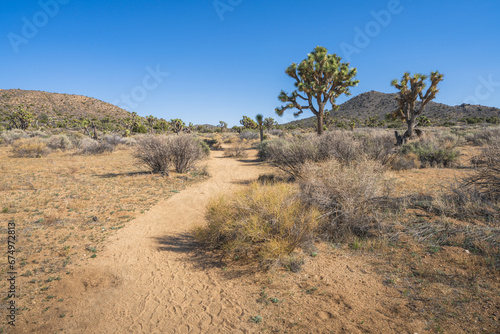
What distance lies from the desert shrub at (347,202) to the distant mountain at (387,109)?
1793 inches

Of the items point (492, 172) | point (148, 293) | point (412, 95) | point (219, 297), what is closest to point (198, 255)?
point (148, 293)

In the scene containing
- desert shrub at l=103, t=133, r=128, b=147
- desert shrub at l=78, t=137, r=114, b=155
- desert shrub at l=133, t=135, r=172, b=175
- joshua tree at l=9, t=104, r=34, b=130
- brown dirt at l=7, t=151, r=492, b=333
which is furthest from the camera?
joshua tree at l=9, t=104, r=34, b=130

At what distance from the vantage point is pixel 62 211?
7.36 meters

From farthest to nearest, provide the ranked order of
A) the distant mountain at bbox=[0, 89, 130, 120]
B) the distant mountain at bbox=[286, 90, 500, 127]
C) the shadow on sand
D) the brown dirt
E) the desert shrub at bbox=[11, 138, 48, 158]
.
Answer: the distant mountain at bbox=[0, 89, 130, 120]
the distant mountain at bbox=[286, 90, 500, 127]
the desert shrub at bbox=[11, 138, 48, 158]
the shadow on sand
the brown dirt

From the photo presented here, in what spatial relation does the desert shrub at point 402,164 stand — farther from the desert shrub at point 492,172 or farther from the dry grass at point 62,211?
the dry grass at point 62,211

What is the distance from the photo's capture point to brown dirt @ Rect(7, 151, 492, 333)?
311cm

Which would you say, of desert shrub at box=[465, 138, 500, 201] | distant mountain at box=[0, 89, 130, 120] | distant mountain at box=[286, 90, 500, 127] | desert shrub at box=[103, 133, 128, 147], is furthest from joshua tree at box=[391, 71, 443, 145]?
distant mountain at box=[0, 89, 130, 120]

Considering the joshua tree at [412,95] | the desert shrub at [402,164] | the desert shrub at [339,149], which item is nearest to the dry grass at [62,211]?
the desert shrub at [339,149]

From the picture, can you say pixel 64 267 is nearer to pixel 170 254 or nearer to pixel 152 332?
pixel 170 254

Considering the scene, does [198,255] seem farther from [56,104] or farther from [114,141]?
[56,104]

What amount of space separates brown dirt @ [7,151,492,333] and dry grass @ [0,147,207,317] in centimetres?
44

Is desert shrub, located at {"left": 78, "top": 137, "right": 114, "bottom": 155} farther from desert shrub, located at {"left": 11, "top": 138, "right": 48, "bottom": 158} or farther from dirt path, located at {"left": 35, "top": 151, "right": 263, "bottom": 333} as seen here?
dirt path, located at {"left": 35, "top": 151, "right": 263, "bottom": 333}

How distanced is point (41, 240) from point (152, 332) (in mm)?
4521

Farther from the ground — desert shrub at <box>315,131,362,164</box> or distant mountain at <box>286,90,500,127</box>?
distant mountain at <box>286,90,500,127</box>
